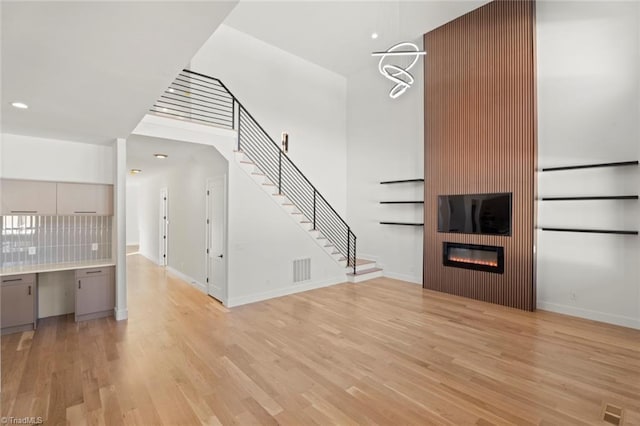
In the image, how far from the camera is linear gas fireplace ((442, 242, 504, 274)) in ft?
18.6

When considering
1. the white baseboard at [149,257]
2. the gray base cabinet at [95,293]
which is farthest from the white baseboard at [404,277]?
the white baseboard at [149,257]

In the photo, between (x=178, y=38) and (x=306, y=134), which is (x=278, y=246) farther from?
(x=178, y=38)

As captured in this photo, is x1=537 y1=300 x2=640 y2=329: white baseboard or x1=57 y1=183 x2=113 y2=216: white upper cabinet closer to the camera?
x1=537 y1=300 x2=640 y2=329: white baseboard

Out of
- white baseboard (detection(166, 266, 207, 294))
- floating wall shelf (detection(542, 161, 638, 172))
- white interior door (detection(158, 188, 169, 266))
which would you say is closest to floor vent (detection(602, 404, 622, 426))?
Answer: floating wall shelf (detection(542, 161, 638, 172))

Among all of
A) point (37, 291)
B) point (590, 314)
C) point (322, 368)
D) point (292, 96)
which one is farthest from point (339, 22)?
point (37, 291)

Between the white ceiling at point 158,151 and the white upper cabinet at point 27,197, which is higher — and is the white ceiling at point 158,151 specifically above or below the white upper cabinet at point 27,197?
above

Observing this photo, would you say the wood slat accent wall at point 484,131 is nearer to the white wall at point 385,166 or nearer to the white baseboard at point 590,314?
the white baseboard at point 590,314

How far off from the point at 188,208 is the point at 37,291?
10.7ft

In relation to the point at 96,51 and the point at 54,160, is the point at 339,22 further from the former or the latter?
the point at 54,160

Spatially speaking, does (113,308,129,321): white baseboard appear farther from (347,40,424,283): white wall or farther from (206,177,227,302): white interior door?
(347,40,424,283): white wall

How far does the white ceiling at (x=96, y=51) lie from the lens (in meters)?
1.66

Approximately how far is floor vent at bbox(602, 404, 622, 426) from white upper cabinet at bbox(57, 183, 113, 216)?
666 centimetres

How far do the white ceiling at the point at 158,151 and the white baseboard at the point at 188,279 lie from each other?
273cm

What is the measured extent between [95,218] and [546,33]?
27.8 ft
